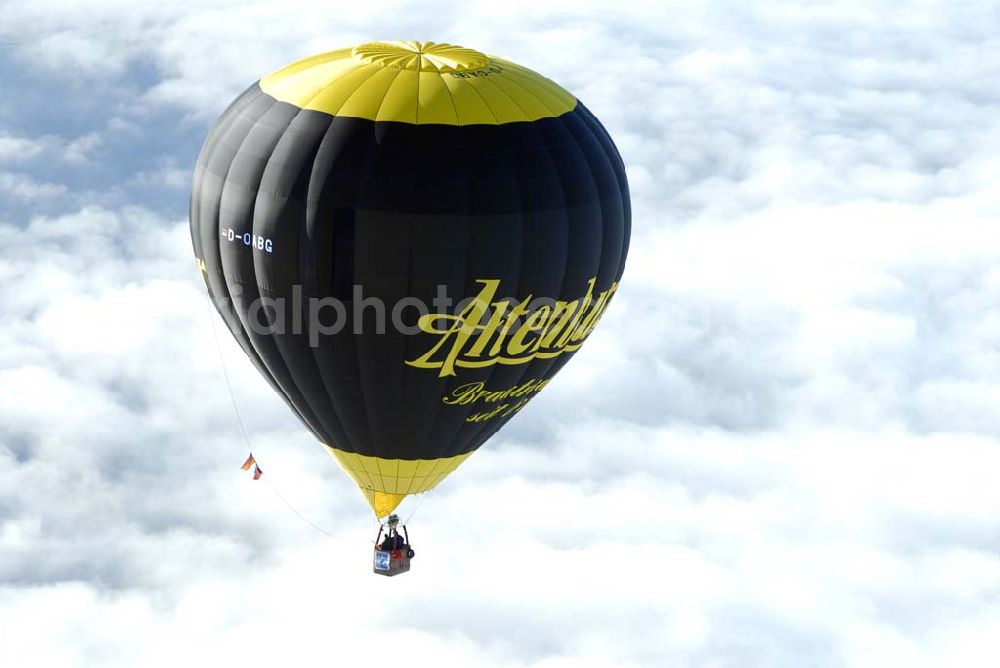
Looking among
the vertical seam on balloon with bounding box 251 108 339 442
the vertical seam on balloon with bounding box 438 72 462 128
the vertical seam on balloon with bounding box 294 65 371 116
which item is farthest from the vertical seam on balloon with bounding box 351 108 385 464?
the vertical seam on balloon with bounding box 438 72 462 128

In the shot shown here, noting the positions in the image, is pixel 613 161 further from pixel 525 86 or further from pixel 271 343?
pixel 271 343

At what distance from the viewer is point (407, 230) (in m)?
37.6

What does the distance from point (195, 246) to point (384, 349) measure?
5.52m

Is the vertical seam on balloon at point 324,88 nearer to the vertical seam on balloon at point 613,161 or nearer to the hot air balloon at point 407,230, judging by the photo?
the hot air balloon at point 407,230

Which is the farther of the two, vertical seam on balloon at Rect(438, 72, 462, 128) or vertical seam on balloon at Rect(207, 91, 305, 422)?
vertical seam on balloon at Rect(207, 91, 305, 422)

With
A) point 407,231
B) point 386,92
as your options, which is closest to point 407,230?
point 407,231

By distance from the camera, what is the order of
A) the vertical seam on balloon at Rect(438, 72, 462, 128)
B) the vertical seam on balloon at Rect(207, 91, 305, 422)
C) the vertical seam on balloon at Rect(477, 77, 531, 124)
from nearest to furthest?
the vertical seam on balloon at Rect(438, 72, 462, 128)
the vertical seam on balloon at Rect(477, 77, 531, 124)
the vertical seam on balloon at Rect(207, 91, 305, 422)

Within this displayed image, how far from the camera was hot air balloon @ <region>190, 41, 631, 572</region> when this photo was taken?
1487 inches

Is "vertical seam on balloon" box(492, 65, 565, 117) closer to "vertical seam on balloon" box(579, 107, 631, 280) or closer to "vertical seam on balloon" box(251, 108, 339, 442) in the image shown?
"vertical seam on balloon" box(579, 107, 631, 280)

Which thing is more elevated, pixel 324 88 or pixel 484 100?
pixel 324 88

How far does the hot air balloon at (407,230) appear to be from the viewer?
3778 centimetres

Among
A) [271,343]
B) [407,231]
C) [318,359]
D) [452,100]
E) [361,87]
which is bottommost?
[318,359]

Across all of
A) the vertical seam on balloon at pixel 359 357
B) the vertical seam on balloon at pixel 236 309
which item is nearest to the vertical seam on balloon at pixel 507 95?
the vertical seam on balloon at pixel 359 357

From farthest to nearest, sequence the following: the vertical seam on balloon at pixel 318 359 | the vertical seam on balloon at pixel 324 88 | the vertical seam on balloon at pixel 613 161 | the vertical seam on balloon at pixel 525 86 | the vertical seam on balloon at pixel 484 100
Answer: the vertical seam on balloon at pixel 613 161 → the vertical seam on balloon at pixel 525 86 → the vertical seam on balloon at pixel 324 88 → the vertical seam on balloon at pixel 484 100 → the vertical seam on balloon at pixel 318 359
